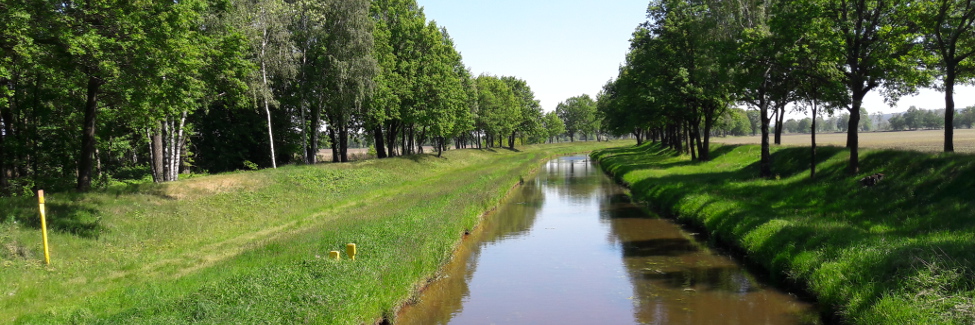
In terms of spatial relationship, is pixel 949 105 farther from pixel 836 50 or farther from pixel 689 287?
pixel 689 287

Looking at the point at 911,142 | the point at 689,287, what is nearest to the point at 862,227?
the point at 689,287

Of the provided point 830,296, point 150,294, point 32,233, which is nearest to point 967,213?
point 830,296

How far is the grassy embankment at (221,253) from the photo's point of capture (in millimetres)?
9812

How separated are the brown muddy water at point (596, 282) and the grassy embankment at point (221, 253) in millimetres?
1042

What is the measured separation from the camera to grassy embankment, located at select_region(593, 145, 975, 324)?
372 inches

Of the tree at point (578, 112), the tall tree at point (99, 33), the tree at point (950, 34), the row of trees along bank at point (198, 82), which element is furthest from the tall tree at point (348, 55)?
the tree at point (578, 112)

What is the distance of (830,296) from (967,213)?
545 centimetres

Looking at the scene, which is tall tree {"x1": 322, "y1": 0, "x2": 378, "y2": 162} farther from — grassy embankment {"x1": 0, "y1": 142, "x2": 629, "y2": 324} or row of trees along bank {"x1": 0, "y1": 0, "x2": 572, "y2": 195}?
grassy embankment {"x1": 0, "y1": 142, "x2": 629, "y2": 324}

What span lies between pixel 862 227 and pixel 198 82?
21392 mm

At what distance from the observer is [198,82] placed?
20.2 meters

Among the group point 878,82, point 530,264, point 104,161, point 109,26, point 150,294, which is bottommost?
point 530,264

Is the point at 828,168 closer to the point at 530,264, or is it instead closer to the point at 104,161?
the point at 530,264

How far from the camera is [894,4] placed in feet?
65.7

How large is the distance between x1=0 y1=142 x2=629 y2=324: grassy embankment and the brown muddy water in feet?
3.42
